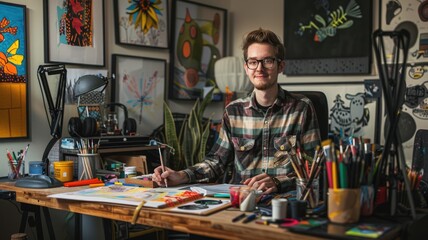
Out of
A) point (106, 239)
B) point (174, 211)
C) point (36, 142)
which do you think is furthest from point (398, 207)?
point (36, 142)

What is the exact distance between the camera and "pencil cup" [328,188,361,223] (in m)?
1.42

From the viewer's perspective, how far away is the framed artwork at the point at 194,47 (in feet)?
12.9

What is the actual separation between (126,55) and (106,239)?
1.62 metres

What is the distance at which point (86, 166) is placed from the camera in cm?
238

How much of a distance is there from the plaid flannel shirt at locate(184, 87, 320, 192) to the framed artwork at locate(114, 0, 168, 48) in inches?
55.2

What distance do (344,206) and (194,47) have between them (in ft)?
9.26

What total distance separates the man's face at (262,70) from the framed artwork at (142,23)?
1.48 metres

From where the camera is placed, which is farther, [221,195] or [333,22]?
[333,22]

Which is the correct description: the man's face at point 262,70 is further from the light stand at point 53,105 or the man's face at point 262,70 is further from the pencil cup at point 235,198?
the light stand at point 53,105

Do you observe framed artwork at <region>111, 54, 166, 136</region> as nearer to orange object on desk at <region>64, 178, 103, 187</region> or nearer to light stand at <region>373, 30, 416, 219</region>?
orange object on desk at <region>64, 178, 103, 187</region>

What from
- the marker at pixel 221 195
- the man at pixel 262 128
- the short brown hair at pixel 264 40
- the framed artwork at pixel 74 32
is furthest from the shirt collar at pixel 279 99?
the framed artwork at pixel 74 32

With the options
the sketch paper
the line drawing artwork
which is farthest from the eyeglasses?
the line drawing artwork

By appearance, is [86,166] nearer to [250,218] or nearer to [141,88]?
[250,218]

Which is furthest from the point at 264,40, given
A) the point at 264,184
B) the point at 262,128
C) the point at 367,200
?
the point at 367,200
